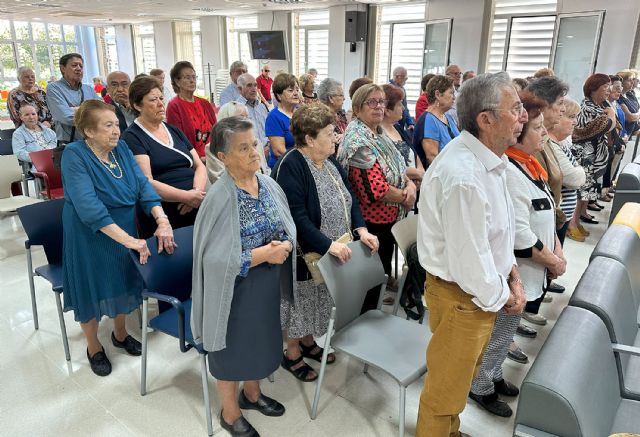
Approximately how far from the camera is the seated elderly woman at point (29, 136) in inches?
176

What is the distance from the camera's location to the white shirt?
132 cm

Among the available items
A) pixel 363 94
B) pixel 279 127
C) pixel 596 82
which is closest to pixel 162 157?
pixel 279 127

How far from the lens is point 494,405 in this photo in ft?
6.77

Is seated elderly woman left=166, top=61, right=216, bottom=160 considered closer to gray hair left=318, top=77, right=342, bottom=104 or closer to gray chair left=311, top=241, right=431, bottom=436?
gray hair left=318, top=77, right=342, bottom=104

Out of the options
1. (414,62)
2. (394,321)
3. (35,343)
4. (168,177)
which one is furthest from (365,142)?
(414,62)

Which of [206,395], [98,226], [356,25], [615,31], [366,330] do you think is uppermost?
[356,25]

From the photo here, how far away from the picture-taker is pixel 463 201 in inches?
51.6

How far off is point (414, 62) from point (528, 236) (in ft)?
28.3

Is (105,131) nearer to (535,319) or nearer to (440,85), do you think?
(440,85)

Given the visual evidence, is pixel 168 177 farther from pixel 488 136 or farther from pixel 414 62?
pixel 414 62

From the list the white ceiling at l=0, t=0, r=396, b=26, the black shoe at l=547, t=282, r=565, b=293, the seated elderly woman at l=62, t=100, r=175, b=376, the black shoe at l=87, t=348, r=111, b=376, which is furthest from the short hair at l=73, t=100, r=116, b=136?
the white ceiling at l=0, t=0, r=396, b=26

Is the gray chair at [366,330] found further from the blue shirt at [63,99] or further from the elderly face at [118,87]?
the blue shirt at [63,99]

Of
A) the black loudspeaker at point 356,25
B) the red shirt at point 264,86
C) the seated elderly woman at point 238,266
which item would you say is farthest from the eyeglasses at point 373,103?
the black loudspeaker at point 356,25

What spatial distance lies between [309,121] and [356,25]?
27.8 ft
